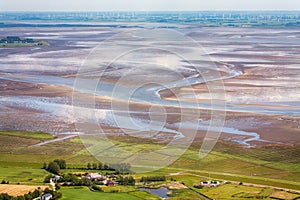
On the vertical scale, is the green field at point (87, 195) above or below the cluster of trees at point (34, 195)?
below

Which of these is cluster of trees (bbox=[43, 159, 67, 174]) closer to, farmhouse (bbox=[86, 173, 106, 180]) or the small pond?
farmhouse (bbox=[86, 173, 106, 180])

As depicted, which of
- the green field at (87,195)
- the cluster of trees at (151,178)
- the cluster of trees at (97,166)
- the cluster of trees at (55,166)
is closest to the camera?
the green field at (87,195)

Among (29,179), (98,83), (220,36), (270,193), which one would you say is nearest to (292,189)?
(270,193)

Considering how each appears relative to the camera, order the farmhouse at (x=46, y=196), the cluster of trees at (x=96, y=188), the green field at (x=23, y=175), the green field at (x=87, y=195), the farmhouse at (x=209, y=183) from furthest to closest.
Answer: the green field at (x=23, y=175) < the farmhouse at (x=209, y=183) < the cluster of trees at (x=96, y=188) < the green field at (x=87, y=195) < the farmhouse at (x=46, y=196)

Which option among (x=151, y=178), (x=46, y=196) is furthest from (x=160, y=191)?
(x=46, y=196)

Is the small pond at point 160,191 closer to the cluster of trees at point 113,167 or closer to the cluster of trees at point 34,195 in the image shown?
the cluster of trees at point 113,167

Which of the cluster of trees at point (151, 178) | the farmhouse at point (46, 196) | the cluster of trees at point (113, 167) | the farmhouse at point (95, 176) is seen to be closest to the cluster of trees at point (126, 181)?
the cluster of trees at point (151, 178)
